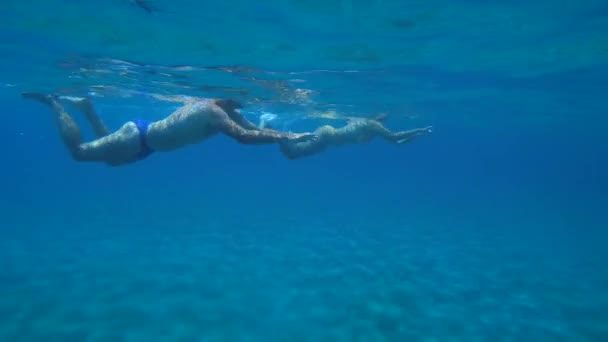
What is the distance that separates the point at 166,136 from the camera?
9539 mm

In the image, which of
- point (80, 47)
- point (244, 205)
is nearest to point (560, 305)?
point (80, 47)

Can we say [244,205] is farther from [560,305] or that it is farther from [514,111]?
[560,305]

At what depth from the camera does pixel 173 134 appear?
31.0 ft

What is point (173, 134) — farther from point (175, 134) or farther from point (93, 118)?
point (93, 118)

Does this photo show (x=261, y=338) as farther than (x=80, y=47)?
No

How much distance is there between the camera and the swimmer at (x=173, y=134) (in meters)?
8.77

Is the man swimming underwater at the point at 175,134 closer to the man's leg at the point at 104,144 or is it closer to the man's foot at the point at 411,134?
the man's leg at the point at 104,144

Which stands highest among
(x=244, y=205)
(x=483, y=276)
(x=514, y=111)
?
(x=514, y=111)

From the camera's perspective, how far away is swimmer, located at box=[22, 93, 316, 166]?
28.8 feet

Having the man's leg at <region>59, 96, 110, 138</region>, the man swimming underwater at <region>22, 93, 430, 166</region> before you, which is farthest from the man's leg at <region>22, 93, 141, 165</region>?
the man's leg at <region>59, 96, 110, 138</region>

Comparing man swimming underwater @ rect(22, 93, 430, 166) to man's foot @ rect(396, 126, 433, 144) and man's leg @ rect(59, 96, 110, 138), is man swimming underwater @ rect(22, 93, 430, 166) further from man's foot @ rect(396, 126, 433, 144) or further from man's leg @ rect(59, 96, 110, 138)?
man's foot @ rect(396, 126, 433, 144)

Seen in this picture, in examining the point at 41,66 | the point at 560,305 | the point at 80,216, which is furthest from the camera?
the point at 80,216

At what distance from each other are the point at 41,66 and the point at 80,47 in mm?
5208

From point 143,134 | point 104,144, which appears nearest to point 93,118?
point 104,144
